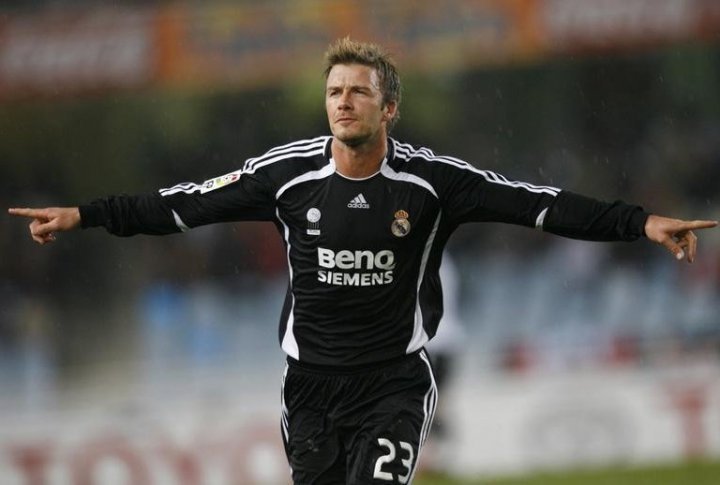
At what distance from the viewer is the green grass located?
1211 cm

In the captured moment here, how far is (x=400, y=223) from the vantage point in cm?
671

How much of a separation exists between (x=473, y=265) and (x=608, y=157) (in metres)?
2.67

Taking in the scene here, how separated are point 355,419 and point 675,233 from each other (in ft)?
5.39

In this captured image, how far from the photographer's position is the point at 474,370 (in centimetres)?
1677

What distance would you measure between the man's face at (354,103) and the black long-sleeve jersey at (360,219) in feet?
0.73

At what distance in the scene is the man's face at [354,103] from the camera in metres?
6.56

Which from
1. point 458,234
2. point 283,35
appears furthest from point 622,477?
point 283,35

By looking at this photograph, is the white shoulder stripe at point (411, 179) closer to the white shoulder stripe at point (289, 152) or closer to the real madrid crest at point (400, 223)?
the real madrid crest at point (400, 223)

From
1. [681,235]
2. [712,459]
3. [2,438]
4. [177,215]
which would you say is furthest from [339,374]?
[2,438]

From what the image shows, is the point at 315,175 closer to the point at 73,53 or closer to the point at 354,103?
the point at 354,103

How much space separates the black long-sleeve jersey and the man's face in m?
0.22

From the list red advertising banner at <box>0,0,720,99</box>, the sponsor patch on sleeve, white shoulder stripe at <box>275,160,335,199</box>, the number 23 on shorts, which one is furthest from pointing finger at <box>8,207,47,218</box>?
red advertising banner at <box>0,0,720,99</box>

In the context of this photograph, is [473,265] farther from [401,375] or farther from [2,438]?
[401,375]

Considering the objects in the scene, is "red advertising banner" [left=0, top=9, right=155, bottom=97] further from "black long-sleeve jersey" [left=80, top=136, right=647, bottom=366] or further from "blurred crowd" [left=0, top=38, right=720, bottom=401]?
"black long-sleeve jersey" [left=80, top=136, right=647, bottom=366]
